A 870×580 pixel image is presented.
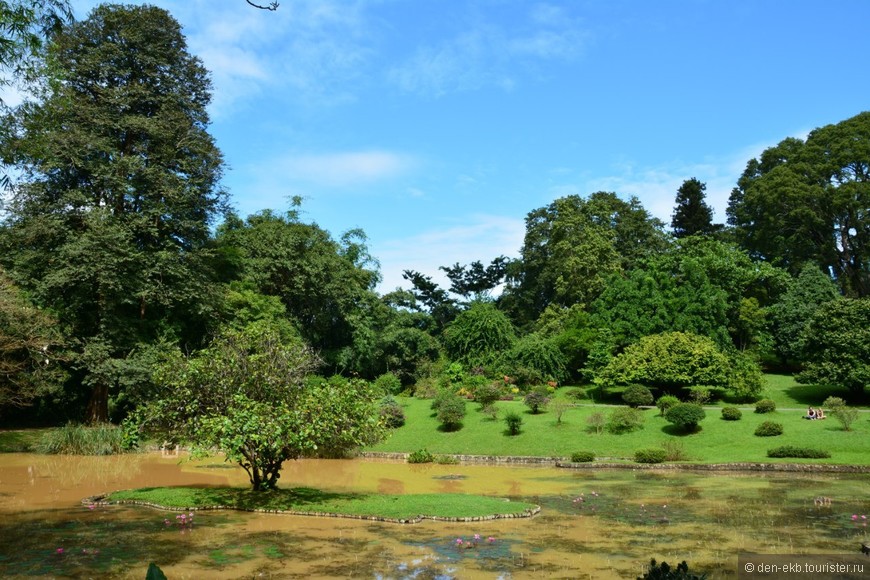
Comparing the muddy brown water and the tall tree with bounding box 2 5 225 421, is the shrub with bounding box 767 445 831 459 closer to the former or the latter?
the muddy brown water

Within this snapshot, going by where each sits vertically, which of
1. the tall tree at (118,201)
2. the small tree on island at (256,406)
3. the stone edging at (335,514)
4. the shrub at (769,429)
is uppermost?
the tall tree at (118,201)

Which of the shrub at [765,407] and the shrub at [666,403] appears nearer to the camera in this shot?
the shrub at [765,407]

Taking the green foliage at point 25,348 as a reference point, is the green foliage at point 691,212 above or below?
above

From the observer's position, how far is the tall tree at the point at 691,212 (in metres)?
61.0

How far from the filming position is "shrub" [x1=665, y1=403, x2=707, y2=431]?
26953 millimetres

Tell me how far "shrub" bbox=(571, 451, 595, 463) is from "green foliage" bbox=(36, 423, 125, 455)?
58.6 feet

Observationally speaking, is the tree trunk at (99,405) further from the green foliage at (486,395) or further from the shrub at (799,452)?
the shrub at (799,452)

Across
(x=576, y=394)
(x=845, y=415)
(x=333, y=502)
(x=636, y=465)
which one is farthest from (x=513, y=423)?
(x=333, y=502)

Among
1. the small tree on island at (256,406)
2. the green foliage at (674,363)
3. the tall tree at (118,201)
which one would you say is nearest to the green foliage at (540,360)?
the green foliage at (674,363)

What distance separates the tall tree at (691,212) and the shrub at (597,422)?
37.3 m

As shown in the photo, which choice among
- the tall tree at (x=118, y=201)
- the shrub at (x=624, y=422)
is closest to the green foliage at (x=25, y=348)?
the tall tree at (x=118, y=201)

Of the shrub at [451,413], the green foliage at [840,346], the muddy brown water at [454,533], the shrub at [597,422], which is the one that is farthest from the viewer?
the shrub at [451,413]

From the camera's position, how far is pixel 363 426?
14789mm

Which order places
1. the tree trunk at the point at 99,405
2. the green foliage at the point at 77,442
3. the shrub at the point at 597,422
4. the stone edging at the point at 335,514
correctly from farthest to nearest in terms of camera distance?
the tree trunk at the point at 99,405
the shrub at the point at 597,422
the green foliage at the point at 77,442
the stone edging at the point at 335,514
